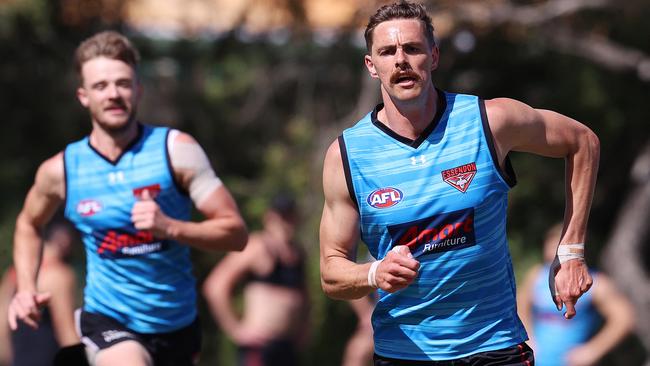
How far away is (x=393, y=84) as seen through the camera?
16.0 ft

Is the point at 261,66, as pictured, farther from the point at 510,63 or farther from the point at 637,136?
the point at 637,136

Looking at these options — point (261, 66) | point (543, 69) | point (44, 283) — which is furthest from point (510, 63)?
point (44, 283)

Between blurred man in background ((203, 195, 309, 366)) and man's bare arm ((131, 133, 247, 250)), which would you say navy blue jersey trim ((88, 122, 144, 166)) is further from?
blurred man in background ((203, 195, 309, 366))

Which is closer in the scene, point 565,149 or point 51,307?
point 565,149

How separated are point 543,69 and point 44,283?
26.1 ft

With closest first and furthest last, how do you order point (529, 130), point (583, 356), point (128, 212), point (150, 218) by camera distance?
point (529, 130), point (150, 218), point (128, 212), point (583, 356)

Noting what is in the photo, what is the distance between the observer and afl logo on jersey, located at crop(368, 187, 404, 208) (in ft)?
15.8

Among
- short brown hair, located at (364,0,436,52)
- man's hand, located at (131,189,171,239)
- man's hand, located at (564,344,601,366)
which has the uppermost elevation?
short brown hair, located at (364,0,436,52)

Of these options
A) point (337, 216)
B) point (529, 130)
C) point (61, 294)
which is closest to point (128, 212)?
point (337, 216)

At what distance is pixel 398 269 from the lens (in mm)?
4359

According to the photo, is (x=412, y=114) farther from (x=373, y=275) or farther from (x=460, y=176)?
(x=373, y=275)

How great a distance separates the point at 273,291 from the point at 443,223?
16.7ft

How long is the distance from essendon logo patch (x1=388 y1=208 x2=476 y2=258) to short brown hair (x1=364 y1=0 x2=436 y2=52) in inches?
29.9

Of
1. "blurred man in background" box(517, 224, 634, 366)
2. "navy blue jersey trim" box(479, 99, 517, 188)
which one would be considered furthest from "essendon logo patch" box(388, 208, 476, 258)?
"blurred man in background" box(517, 224, 634, 366)
